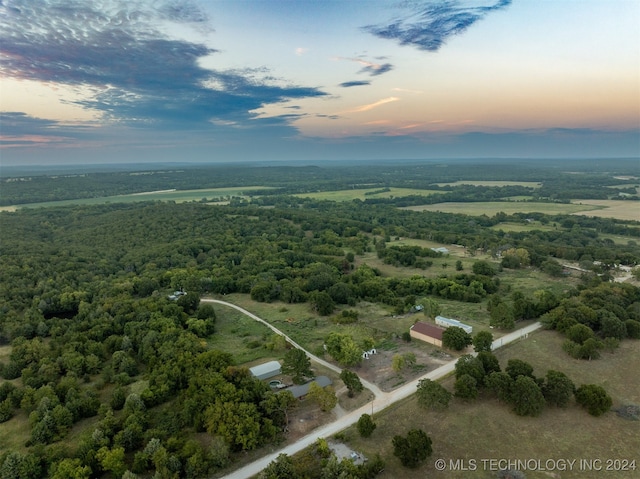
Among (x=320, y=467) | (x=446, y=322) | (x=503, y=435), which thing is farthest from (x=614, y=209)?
(x=320, y=467)

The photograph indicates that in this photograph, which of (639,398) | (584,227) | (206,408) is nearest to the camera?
(206,408)

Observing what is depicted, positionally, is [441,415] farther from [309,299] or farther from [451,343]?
[309,299]

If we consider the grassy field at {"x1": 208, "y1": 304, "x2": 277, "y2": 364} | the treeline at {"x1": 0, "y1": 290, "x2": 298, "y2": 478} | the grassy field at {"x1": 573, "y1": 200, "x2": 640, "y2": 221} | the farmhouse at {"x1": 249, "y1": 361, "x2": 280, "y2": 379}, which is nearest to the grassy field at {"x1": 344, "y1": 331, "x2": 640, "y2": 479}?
the treeline at {"x1": 0, "y1": 290, "x2": 298, "y2": 478}

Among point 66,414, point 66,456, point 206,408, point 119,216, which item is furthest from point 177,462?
point 119,216

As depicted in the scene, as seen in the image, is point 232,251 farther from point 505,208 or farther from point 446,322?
point 505,208

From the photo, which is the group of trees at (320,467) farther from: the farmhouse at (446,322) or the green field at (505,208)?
the green field at (505,208)
